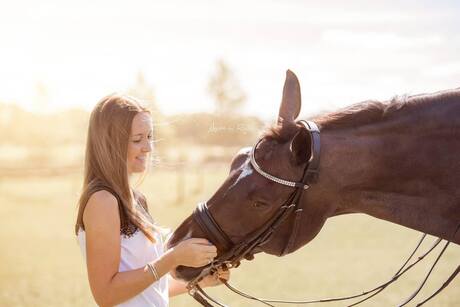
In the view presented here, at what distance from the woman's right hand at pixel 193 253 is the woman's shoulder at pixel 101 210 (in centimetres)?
42

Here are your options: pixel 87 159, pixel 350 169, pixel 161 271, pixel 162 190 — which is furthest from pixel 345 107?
pixel 162 190

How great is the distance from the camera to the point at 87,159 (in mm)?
3514

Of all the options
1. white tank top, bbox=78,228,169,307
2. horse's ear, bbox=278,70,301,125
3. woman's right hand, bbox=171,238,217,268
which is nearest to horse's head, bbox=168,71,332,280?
horse's ear, bbox=278,70,301,125

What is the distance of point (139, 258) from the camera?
11.2 feet

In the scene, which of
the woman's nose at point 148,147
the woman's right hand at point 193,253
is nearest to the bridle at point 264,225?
the woman's right hand at point 193,253

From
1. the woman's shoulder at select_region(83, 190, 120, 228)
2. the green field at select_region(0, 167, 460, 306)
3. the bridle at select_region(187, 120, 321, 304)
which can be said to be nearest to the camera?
the bridle at select_region(187, 120, 321, 304)

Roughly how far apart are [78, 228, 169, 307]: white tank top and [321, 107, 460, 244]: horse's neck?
1.26 metres

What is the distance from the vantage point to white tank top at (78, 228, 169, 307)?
11.0ft

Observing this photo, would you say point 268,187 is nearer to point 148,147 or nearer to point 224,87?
point 148,147

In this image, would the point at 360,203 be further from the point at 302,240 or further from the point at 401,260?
the point at 401,260

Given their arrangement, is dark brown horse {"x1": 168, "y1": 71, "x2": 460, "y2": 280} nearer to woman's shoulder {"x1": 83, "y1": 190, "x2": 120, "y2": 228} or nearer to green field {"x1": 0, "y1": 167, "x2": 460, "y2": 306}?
woman's shoulder {"x1": 83, "y1": 190, "x2": 120, "y2": 228}

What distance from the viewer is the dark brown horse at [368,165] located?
10.2ft

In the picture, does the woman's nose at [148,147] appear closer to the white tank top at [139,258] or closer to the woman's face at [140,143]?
the woman's face at [140,143]

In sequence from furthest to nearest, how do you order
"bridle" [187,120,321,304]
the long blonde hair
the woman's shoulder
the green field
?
the green field, the long blonde hair, the woman's shoulder, "bridle" [187,120,321,304]
